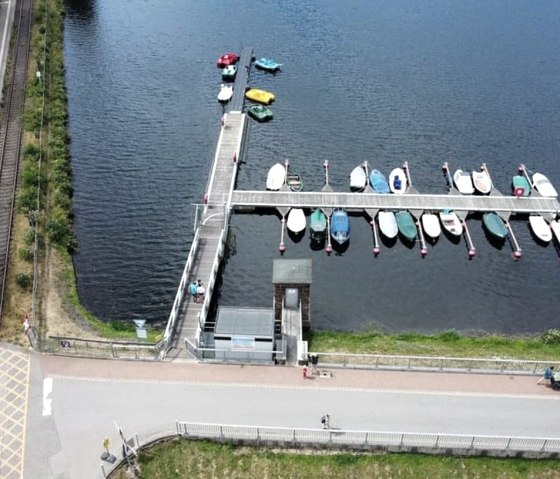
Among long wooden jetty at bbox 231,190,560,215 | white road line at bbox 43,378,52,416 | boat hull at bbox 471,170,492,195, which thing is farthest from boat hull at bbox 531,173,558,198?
white road line at bbox 43,378,52,416

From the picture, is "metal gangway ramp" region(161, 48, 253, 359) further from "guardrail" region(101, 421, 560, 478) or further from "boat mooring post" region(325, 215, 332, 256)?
"boat mooring post" region(325, 215, 332, 256)

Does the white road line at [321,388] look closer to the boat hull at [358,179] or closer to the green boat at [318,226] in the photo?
the green boat at [318,226]

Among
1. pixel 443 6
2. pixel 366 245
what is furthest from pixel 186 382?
pixel 443 6

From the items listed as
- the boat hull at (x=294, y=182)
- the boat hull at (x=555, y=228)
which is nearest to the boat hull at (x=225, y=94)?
the boat hull at (x=294, y=182)

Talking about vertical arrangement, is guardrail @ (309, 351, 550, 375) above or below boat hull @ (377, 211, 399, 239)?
below

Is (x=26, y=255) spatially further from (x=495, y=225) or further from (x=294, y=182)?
(x=495, y=225)

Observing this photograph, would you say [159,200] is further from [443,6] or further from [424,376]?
[443,6]

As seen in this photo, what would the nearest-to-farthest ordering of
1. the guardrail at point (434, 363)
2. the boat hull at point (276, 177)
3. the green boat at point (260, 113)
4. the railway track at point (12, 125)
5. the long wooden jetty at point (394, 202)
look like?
1. the guardrail at point (434, 363)
2. the railway track at point (12, 125)
3. the long wooden jetty at point (394, 202)
4. the boat hull at point (276, 177)
5. the green boat at point (260, 113)
